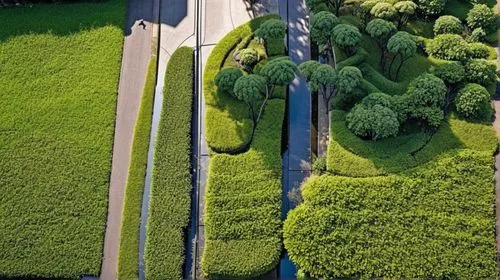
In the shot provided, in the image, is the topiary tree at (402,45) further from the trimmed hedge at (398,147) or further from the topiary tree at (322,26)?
the trimmed hedge at (398,147)

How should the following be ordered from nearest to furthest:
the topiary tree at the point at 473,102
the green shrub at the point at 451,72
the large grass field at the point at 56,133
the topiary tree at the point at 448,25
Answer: the large grass field at the point at 56,133 < the topiary tree at the point at 473,102 < the green shrub at the point at 451,72 < the topiary tree at the point at 448,25

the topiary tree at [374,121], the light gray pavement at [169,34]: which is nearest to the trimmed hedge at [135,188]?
the light gray pavement at [169,34]

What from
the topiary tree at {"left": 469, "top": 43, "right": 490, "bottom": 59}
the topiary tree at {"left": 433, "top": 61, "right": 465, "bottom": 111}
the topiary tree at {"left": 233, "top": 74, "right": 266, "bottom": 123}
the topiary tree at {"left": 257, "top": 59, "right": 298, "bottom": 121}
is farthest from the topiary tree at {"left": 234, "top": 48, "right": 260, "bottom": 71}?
the topiary tree at {"left": 469, "top": 43, "right": 490, "bottom": 59}

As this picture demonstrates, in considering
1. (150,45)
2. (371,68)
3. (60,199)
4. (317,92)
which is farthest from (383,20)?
(60,199)

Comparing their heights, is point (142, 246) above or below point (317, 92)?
below

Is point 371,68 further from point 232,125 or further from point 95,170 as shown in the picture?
point 95,170

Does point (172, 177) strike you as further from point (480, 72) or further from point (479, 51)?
point (479, 51)
